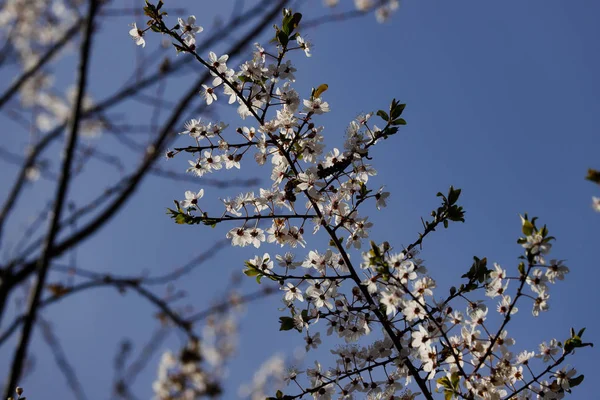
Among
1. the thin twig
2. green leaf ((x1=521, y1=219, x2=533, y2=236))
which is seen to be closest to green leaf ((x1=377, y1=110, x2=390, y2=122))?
green leaf ((x1=521, y1=219, x2=533, y2=236))

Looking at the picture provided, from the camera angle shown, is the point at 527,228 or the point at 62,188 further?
the point at 62,188

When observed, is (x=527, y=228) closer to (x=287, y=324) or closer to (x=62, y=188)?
(x=287, y=324)

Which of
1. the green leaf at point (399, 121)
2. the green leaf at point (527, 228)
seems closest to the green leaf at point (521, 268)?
the green leaf at point (527, 228)

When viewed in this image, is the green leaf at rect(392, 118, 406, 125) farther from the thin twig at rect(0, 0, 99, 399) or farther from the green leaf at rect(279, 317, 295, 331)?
the thin twig at rect(0, 0, 99, 399)

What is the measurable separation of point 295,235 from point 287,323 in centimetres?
38

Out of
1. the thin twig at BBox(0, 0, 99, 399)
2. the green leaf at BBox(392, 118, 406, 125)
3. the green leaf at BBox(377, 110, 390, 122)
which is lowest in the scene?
the green leaf at BBox(392, 118, 406, 125)

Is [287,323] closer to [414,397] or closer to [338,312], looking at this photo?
[338,312]

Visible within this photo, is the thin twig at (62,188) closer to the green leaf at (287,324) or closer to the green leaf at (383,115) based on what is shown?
the green leaf at (287,324)

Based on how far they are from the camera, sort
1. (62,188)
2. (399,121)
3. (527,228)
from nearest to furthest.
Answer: (527,228) < (399,121) < (62,188)

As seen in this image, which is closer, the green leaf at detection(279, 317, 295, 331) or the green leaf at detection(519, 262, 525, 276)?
the green leaf at detection(519, 262, 525, 276)

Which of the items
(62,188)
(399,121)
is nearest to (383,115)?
(399,121)

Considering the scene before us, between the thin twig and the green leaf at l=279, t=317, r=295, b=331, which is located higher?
the thin twig

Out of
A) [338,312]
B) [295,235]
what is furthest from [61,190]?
[338,312]

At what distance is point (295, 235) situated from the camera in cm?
219
